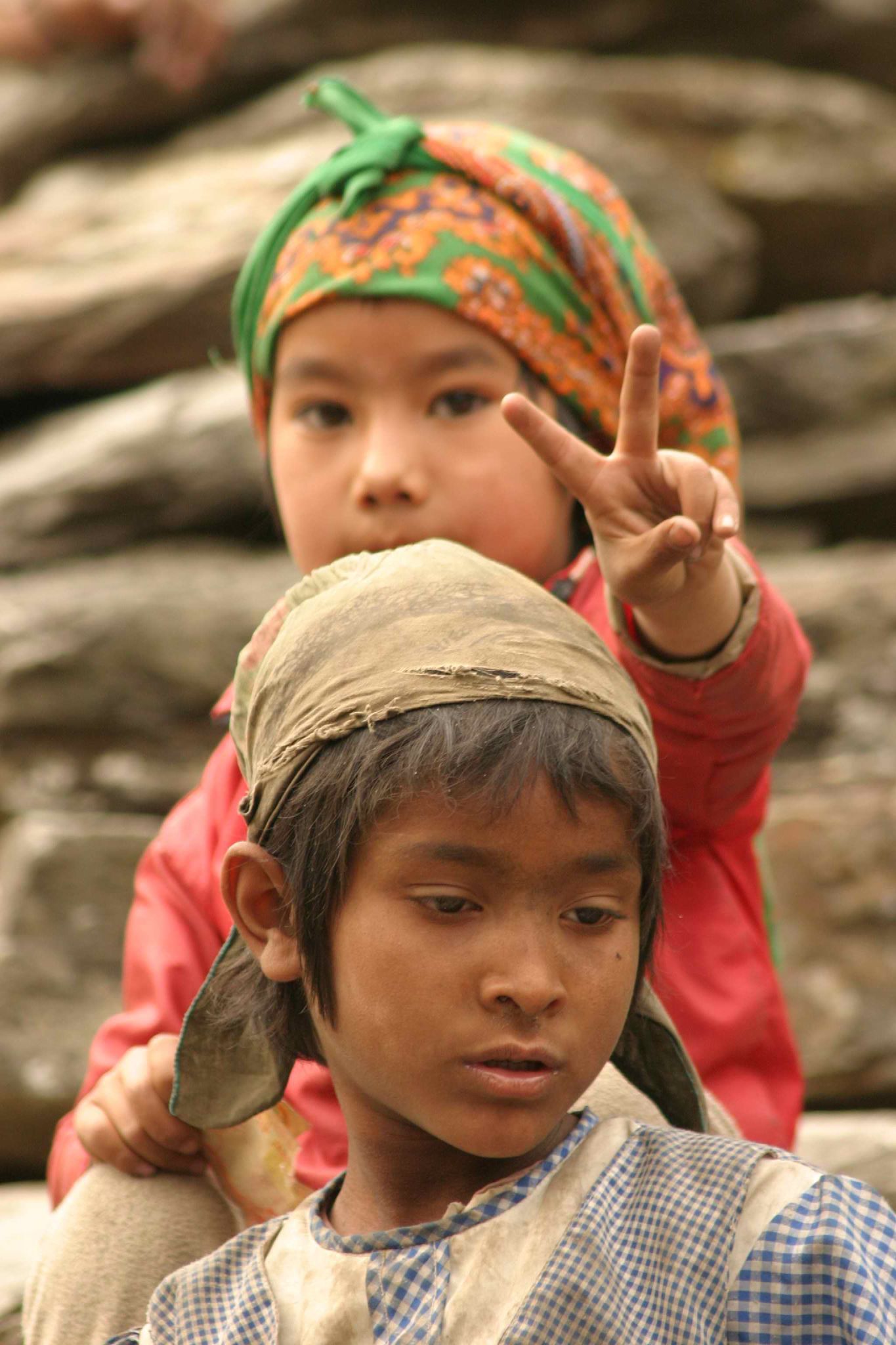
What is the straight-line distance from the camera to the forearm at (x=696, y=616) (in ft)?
6.02

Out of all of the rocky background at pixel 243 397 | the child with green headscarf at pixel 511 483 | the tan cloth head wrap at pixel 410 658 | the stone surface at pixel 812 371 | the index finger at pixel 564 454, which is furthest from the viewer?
the stone surface at pixel 812 371

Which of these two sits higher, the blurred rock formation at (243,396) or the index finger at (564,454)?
the index finger at (564,454)

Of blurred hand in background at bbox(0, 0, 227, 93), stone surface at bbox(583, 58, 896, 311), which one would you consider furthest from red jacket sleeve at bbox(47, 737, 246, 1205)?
blurred hand in background at bbox(0, 0, 227, 93)

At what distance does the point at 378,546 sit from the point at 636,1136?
102cm

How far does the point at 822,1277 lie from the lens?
1.32m

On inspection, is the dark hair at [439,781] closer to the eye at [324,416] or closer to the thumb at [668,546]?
the thumb at [668,546]

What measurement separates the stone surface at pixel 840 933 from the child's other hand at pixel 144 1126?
196 cm

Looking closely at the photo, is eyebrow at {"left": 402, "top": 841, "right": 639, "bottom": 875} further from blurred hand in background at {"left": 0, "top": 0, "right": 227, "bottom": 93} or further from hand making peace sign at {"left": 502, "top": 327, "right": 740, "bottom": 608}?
blurred hand in background at {"left": 0, "top": 0, "right": 227, "bottom": 93}

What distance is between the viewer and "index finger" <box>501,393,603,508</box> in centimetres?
174

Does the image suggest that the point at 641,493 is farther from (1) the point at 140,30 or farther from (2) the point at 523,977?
(1) the point at 140,30

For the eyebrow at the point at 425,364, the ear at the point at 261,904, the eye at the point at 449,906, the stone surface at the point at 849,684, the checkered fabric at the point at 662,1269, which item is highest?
the eyebrow at the point at 425,364

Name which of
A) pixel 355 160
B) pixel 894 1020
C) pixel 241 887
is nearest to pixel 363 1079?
pixel 241 887

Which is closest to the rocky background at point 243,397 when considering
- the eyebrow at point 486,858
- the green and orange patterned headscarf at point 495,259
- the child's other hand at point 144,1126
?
the green and orange patterned headscarf at point 495,259

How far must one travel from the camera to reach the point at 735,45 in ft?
20.2
